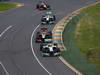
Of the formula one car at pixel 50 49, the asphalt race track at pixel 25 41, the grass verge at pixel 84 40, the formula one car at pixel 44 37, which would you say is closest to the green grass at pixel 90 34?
the grass verge at pixel 84 40

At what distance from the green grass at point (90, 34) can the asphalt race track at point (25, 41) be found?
449cm

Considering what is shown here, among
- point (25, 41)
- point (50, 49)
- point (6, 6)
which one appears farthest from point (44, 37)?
point (6, 6)

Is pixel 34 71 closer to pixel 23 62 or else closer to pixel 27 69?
pixel 27 69

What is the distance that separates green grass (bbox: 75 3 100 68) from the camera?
53.6m

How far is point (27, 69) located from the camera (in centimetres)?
4834

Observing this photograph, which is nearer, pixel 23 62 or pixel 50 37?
pixel 23 62

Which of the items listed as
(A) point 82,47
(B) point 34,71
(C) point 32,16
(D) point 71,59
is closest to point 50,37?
(A) point 82,47

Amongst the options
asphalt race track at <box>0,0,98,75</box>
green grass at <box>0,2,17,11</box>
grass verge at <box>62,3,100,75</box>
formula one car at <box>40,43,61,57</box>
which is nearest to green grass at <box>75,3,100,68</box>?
grass verge at <box>62,3,100,75</box>

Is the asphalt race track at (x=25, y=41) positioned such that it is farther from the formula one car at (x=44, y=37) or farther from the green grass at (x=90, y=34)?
the green grass at (x=90, y=34)

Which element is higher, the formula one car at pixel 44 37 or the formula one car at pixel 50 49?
the formula one car at pixel 44 37

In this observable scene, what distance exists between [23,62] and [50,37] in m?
10.9

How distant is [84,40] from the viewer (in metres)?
61.2

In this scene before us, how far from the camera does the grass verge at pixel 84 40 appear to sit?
49.1 metres

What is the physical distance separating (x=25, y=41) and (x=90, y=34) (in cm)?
1062
